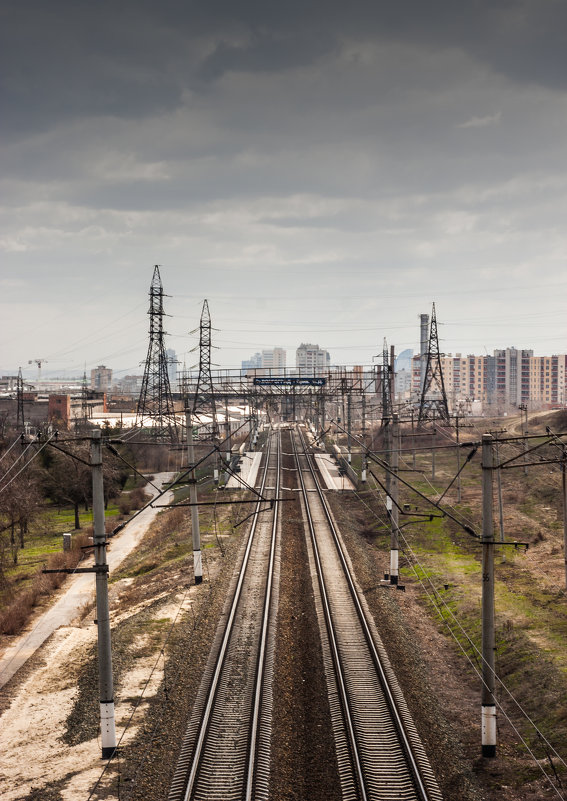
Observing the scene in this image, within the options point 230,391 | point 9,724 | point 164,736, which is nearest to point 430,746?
point 164,736

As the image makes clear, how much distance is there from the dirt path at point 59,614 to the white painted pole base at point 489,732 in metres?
10.0

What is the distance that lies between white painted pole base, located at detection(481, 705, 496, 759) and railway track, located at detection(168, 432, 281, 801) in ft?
14.0

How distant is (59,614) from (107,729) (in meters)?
12.6

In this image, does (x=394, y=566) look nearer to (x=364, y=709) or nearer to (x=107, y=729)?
(x=364, y=709)

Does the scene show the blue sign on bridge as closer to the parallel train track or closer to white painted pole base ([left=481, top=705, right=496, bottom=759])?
the parallel train track

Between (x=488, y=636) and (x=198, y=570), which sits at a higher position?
(x=488, y=636)

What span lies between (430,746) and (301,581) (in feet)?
37.3

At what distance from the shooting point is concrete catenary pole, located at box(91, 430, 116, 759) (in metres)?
13.1

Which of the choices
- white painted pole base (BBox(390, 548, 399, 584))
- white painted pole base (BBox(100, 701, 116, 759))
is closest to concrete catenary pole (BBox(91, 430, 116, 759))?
white painted pole base (BBox(100, 701, 116, 759))

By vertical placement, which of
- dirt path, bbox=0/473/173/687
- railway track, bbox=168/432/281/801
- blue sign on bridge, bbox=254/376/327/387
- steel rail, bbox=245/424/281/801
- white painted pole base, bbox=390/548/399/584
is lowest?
dirt path, bbox=0/473/173/687

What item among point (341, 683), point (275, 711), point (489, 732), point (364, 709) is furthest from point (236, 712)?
point (489, 732)

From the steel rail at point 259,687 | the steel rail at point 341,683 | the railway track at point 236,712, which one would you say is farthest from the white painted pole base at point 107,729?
the steel rail at point 341,683

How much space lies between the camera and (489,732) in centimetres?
1302

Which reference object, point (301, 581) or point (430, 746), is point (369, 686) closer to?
point (430, 746)
